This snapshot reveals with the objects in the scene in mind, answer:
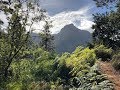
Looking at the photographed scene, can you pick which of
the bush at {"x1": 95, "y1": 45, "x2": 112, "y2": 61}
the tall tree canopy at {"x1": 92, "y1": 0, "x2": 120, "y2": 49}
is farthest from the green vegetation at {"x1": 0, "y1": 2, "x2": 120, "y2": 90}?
the tall tree canopy at {"x1": 92, "y1": 0, "x2": 120, "y2": 49}

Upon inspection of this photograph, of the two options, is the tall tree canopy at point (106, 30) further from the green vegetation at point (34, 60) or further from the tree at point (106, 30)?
the green vegetation at point (34, 60)

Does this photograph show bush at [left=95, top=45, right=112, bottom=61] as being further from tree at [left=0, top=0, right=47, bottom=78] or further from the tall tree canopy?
the tall tree canopy

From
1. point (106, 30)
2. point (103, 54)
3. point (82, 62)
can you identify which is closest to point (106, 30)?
point (106, 30)

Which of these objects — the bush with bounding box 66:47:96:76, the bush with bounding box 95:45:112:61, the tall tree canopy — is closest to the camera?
the bush with bounding box 66:47:96:76

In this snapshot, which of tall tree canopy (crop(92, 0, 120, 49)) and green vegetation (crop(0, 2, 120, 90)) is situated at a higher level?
tall tree canopy (crop(92, 0, 120, 49))

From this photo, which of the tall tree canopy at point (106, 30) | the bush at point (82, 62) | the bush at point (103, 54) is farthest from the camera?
the tall tree canopy at point (106, 30)


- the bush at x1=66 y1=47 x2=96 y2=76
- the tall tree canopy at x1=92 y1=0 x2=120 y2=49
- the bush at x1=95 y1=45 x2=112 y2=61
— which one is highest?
the tall tree canopy at x1=92 y1=0 x2=120 y2=49

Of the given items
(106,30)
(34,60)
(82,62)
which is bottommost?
(82,62)

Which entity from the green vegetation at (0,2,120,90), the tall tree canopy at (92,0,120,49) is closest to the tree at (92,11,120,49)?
the tall tree canopy at (92,0,120,49)

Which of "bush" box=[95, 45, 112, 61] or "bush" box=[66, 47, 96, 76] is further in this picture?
"bush" box=[95, 45, 112, 61]

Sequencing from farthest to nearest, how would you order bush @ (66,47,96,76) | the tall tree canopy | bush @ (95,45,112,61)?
the tall tree canopy → bush @ (95,45,112,61) → bush @ (66,47,96,76)

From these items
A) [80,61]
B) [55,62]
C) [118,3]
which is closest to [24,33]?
[55,62]

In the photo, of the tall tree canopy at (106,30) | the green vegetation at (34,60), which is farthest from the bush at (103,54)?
the tall tree canopy at (106,30)

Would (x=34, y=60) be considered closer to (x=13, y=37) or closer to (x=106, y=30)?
(x=13, y=37)
